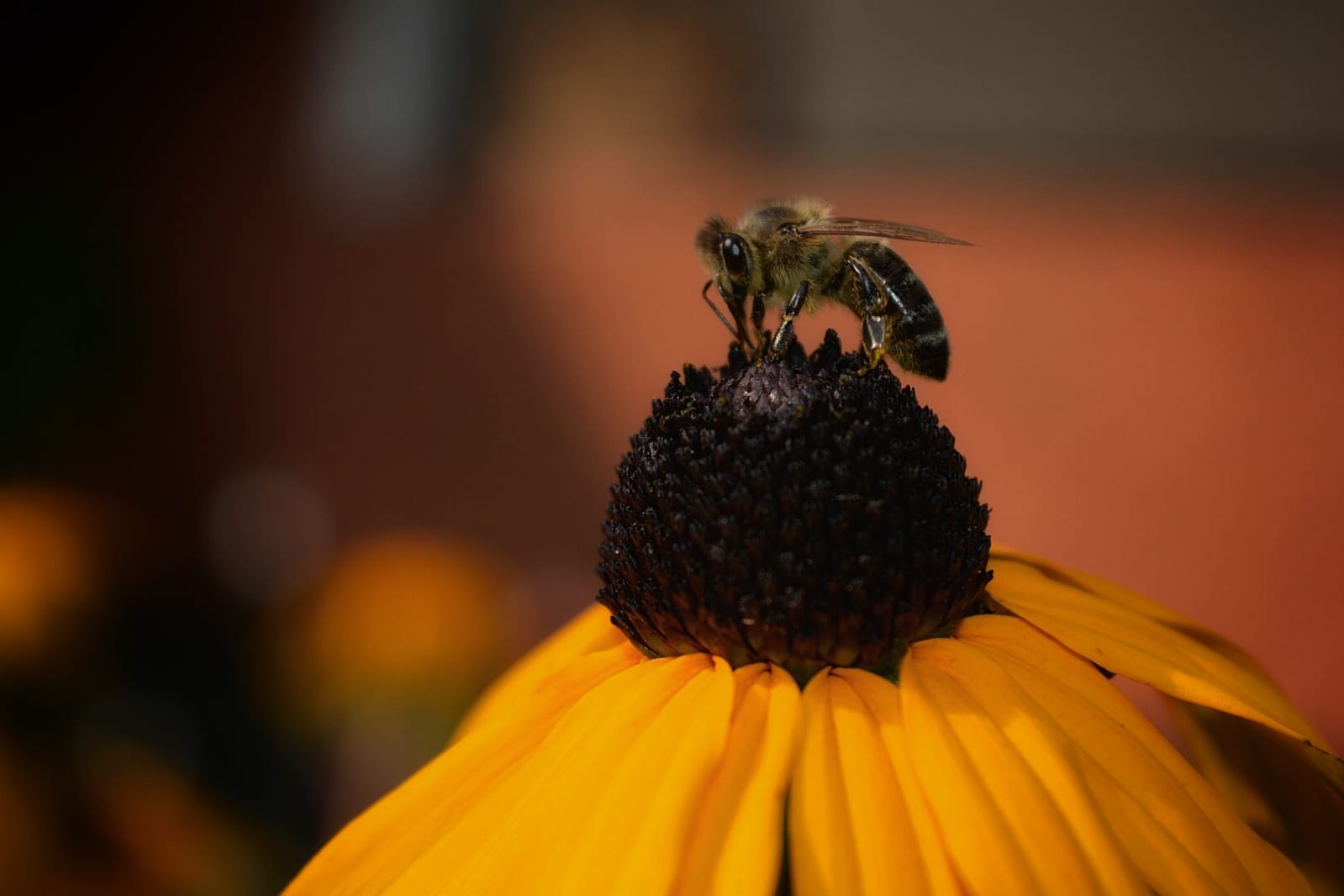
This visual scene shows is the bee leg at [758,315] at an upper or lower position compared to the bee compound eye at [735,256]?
lower

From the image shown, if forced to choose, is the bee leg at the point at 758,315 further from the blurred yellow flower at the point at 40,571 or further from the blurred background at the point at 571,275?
the blurred background at the point at 571,275

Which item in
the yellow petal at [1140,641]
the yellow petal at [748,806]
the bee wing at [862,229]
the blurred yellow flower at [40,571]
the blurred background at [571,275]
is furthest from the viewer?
the blurred background at [571,275]

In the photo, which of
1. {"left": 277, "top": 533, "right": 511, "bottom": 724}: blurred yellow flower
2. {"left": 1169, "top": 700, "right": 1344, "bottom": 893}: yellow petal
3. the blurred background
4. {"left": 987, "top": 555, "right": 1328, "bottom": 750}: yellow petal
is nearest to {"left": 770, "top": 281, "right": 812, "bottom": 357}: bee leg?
{"left": 987, "top": 555, "right": 1328, "bottom": 750}: yellow petal

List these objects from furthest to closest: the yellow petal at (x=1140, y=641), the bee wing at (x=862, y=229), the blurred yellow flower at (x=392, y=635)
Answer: the blurred yellow flower at (x=392, y=635)
the bee wing at (x=862, y=229)
the yellow petal at (x=1140, y=641)

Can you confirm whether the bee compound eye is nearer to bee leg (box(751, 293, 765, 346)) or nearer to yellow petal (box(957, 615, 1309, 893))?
bee leg (box(751, 293, 765, 346))

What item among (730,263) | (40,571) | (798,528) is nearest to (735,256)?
(730,263)

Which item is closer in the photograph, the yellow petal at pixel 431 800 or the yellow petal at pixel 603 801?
the yellow petal at pixel 603 801

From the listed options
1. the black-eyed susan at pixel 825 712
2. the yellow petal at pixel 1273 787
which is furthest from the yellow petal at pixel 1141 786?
the yellow petal at pixel 1273 787

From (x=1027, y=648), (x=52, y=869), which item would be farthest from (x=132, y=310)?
(x=1027, y=648)

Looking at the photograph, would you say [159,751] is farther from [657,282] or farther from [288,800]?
[657,282]
